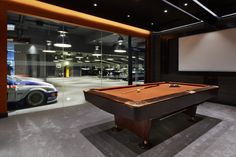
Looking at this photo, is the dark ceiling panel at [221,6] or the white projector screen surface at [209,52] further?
the white projector screen surface at [209,52]

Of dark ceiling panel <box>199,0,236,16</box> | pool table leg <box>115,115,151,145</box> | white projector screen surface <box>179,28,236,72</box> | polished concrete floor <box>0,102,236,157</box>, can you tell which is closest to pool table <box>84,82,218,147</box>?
pool table leg <box>115,115,151,145</box>

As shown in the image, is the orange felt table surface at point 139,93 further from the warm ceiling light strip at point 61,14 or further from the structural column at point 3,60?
the warm ceiling light strip at point 61,14

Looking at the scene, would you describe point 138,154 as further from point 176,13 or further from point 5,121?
point 176,13

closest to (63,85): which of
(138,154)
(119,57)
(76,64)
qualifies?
(76,64)

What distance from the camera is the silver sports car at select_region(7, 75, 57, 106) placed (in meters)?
4.09

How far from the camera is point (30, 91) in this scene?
14.6 feet

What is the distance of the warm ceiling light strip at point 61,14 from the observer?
356 cm

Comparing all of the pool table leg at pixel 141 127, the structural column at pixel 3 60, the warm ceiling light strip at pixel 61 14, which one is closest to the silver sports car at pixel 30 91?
the structural column at pixel 3 60

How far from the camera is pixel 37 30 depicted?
14.7 feet

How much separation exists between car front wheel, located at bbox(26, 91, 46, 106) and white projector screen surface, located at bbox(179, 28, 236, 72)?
17.6 feet

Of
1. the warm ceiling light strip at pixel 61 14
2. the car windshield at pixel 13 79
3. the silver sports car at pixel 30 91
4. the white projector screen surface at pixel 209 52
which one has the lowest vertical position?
the silver sports car at pixel 30 91

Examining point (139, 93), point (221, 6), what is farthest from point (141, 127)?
point (221, 6)

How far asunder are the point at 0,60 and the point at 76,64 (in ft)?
8.24

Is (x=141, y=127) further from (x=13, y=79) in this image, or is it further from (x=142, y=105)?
(x=13, y=79)
